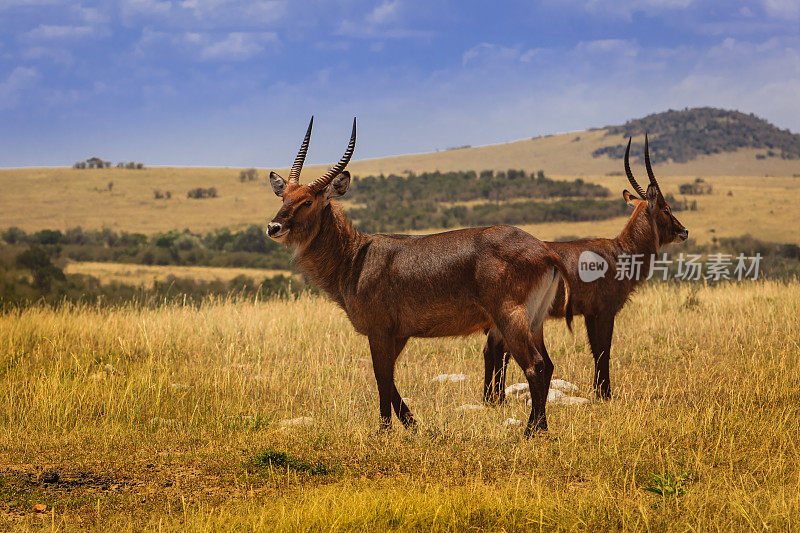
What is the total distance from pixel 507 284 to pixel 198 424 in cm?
345

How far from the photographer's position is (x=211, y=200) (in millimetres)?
74250

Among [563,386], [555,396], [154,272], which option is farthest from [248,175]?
[555,396]

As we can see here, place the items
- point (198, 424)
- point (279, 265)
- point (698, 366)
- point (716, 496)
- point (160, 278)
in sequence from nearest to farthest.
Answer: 1. point (716, 496)
2. point (198, 424)
3. point (698, 366)
4. point (160, 278)
5. point (279, 265)

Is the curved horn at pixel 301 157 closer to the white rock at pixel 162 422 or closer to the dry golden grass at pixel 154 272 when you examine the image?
the white rock at pixel 162 422

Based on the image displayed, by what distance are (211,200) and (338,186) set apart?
7017 cm

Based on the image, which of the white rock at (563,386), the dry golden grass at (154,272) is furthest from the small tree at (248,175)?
the white rock at (563,386)

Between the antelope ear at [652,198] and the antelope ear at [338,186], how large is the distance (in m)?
4.19

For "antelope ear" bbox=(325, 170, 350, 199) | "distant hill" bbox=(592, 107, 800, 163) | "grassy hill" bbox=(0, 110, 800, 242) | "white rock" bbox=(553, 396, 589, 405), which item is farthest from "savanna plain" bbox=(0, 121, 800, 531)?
"distant hill" bbox=(592, 107, 800, 163)

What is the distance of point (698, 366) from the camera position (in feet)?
31.1

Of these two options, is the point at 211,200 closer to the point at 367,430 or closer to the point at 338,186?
the point at 338,186

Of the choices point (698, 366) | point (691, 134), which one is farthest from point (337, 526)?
point (691, 134)

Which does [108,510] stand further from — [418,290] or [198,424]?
[418,290]

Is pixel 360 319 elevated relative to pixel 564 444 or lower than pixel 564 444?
elevated

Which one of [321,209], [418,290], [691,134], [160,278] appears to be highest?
[691,134]
